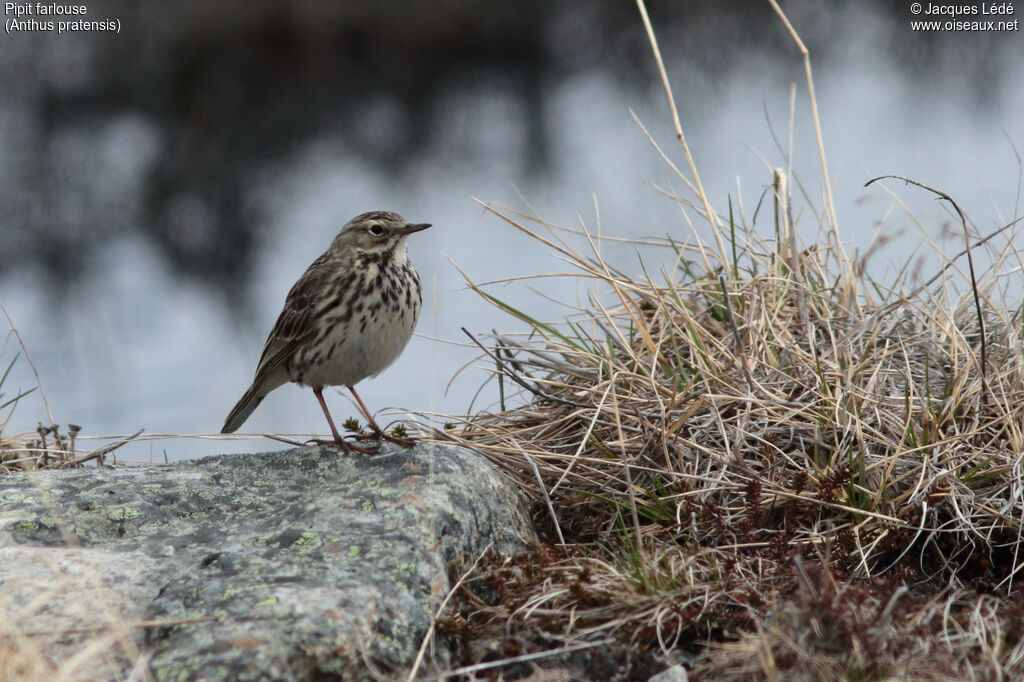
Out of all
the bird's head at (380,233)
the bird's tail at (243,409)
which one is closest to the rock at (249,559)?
the bird's tail at (243,409)

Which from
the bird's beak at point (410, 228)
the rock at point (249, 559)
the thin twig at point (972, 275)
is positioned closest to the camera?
the rock at point (249, 559)

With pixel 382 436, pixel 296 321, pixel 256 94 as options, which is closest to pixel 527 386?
pixel 382 436

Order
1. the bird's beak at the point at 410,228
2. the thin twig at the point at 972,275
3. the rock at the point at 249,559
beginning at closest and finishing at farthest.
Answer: the rock at the point at 249,559 < the thin twig at the point at 972,275 < the bird's beak at the point at 410,228

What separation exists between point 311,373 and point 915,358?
313cm

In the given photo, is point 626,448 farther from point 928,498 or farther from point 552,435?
point 928,498

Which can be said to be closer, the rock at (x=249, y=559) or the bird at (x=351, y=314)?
the rock at (x=249, y=559)

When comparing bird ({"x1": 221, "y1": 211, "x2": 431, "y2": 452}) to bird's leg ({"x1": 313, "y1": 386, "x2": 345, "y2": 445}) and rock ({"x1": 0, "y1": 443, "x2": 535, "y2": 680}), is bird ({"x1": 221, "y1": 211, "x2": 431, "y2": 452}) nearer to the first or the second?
bird's leg ({"x1": 313, "y1": 386, "x2": 345, "y2": 445})

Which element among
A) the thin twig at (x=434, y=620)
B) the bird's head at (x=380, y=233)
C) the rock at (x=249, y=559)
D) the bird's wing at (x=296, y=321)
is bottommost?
the thin twig at (x=434, y=620)

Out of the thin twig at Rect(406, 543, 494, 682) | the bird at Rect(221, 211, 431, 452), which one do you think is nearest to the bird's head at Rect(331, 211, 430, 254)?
the bird at Rect(221, 211, 431, 452)

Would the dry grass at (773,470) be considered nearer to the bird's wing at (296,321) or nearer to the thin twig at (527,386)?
the thin twig at (527,386)

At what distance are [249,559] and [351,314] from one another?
190 cm

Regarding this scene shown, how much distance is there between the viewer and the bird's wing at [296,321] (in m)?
5.39

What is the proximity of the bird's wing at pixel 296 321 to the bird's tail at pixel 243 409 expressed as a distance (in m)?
0.21

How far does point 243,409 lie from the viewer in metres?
5.88
